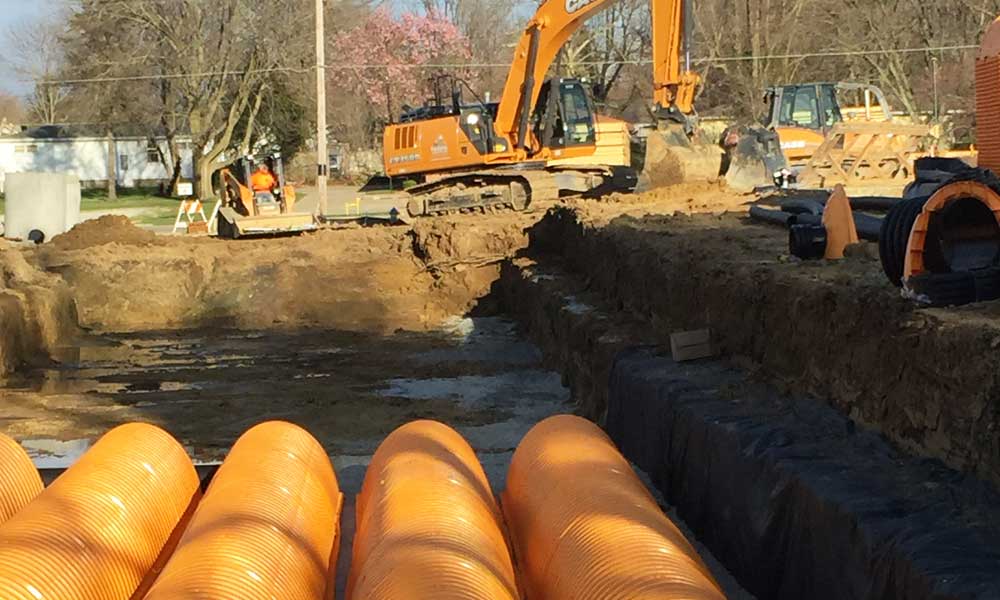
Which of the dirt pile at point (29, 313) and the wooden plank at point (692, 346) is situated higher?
the wooden plank at point (692, 346)

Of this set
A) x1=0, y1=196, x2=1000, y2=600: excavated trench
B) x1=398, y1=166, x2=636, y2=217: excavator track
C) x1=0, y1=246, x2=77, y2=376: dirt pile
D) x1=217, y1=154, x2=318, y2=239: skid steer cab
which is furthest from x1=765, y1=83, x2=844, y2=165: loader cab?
x1=0, y1=246, x2=77, y2=376: dirt pile

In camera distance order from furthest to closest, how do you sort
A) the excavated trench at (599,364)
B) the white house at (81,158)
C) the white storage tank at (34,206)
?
the white house at (81,158) < the white storage tank at (34,206) < the excavated trench at (599,364)

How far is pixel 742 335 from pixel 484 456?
295 cm

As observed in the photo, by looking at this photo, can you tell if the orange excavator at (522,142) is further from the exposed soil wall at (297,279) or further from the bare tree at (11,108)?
the bare tree at (11,108)

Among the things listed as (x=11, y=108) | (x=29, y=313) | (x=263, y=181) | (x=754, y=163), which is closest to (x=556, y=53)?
(x=754, y=163)

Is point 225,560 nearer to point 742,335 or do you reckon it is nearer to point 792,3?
point 742,335

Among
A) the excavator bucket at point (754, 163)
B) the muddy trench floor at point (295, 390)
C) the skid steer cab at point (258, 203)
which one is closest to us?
the muddy trench floor at point (295, 390)

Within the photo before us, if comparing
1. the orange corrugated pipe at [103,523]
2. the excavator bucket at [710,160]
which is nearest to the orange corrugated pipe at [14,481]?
the orange corrugated pipe at [103,523]

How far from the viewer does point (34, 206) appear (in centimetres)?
2522

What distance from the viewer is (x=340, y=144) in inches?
2427

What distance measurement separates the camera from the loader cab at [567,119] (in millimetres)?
23600

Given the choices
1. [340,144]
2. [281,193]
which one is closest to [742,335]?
[281,193]

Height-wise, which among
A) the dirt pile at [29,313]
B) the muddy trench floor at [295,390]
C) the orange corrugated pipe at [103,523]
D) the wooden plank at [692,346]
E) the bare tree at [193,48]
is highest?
the bare tree at [193,48]

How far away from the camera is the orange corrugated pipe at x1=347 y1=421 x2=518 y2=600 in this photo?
14.1 feet
